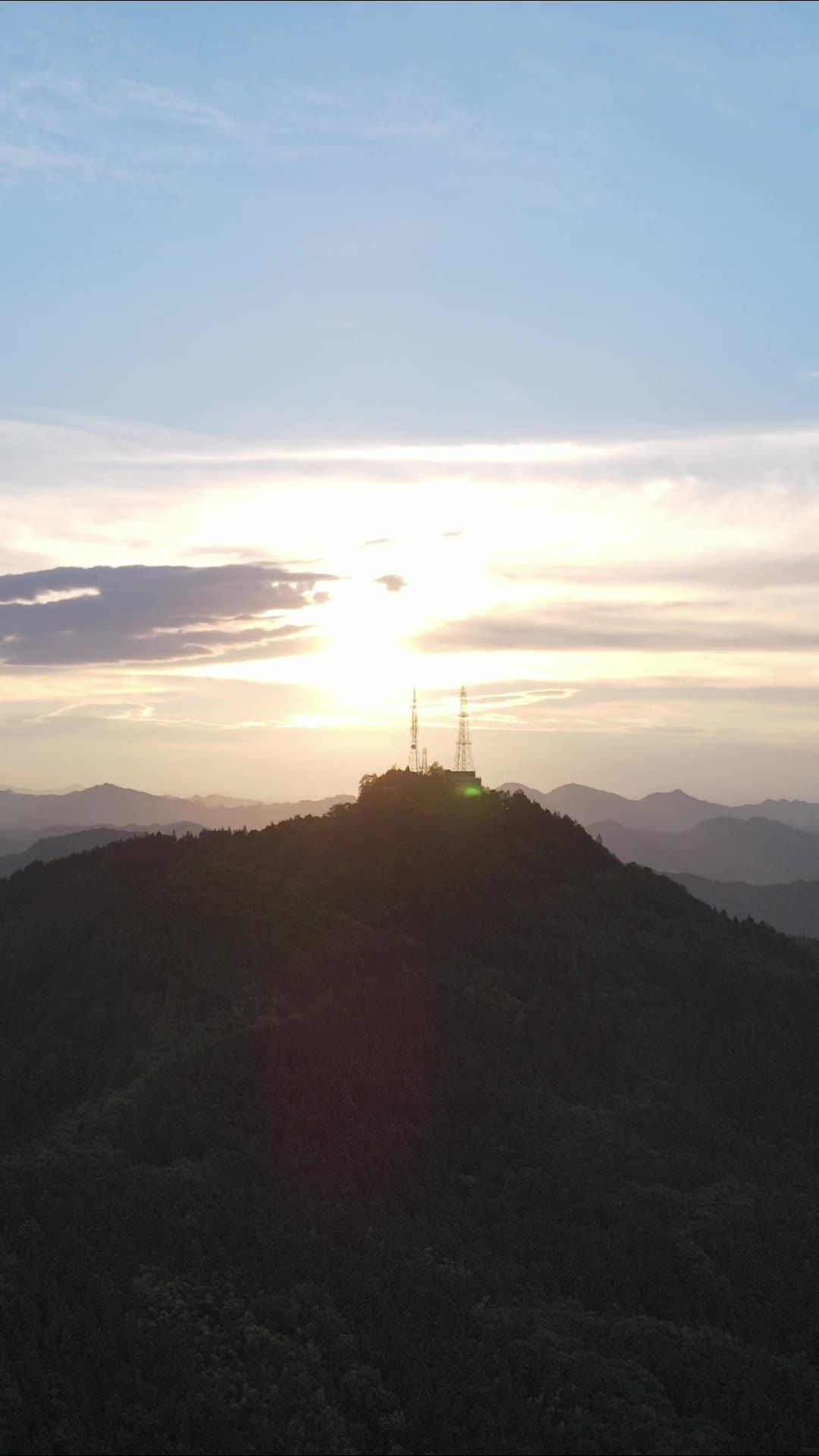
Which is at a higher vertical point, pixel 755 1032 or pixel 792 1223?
pixel 755 1032

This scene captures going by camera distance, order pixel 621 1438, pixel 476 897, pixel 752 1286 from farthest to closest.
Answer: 1. pixel 476 897
2. pixel 752 1286
3. pixel 621 1438

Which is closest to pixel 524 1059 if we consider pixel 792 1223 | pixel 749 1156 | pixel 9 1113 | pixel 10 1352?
pixel 749 1156

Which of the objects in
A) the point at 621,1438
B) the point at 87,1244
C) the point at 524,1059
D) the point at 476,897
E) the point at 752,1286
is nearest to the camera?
the point at 621,1438

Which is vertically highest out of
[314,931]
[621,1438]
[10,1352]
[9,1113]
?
[314,931]

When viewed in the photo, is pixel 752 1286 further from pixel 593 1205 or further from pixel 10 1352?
pixel 10 1352

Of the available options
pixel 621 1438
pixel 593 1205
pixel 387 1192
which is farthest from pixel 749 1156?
pixel 621 1438

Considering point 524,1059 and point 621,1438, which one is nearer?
point 621,1438
